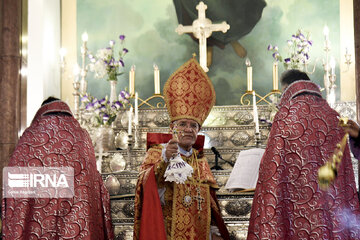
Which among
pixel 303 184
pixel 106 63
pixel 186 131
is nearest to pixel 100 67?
pixel 106 63

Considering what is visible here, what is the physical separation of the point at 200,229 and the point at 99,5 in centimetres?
572

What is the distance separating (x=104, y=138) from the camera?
694cm

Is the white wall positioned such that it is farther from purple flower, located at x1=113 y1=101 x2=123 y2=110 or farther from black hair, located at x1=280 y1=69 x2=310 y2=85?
black hair, located at x1=280 y1=69 x2=310 y2=85

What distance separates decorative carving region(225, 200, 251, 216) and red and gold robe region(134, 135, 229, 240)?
2.21 ft

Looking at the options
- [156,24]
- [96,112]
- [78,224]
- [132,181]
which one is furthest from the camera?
[156,24]

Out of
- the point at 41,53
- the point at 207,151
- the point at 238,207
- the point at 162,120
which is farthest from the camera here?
the point at 41,53

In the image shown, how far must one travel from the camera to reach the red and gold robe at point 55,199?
409 centimetres

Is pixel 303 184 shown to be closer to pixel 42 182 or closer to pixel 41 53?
pixel 42 182

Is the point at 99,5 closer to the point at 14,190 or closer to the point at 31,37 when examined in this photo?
the point at 31,37

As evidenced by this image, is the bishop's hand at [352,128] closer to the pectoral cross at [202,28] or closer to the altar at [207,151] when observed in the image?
the altar at [207,151]

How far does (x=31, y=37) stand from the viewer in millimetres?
8641

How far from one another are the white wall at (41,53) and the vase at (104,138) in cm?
161

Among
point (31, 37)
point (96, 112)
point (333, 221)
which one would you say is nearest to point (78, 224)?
point (333, 221)

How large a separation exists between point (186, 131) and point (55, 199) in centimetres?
120
